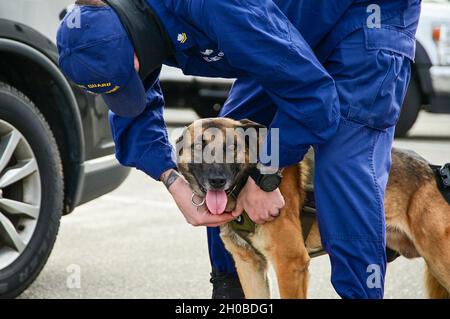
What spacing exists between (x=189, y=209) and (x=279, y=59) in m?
0.72

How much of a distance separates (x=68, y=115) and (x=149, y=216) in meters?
1.99

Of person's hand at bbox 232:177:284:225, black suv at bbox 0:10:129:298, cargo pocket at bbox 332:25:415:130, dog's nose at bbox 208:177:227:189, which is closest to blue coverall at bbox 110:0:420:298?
cargo pocket at bbox 332:25:415:130

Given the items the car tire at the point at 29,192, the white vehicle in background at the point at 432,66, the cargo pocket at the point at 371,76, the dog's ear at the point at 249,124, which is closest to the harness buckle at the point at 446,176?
the cargo pocket at the point at 371,76

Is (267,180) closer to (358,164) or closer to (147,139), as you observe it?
(358,164)

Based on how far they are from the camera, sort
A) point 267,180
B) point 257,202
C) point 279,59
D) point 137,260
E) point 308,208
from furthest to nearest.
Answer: point 137,260, point 308,208, point 257,202, point 267,180, point 279,59

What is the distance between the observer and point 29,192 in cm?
409

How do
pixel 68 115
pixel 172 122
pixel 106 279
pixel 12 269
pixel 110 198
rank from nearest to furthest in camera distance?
pixel 12 269
pixel 68 115
pixel 106 279
pixel 110 198
pixel 172 122

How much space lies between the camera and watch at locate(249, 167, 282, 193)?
2.82m

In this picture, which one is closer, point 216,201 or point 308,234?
point 216,201

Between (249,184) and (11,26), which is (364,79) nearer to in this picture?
(249,184)

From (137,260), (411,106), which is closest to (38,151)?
(137,260)

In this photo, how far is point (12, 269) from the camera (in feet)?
12.9
